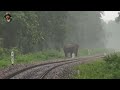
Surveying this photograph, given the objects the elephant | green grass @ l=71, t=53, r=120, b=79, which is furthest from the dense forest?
green grass @ l=71, t=53, r=120, b=79

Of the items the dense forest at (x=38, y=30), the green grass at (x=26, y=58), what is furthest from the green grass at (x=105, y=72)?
the dense forest at (x=38, y=30)

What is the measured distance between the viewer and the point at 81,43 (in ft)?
260

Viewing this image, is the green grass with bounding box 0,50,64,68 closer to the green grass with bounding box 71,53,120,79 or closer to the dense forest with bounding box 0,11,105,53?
the dense forest with bounding box 0,11,105,53

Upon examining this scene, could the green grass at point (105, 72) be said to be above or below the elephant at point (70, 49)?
below

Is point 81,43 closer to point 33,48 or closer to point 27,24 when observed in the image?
point 33,48

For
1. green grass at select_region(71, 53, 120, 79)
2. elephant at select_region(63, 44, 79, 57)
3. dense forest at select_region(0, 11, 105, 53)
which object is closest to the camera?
green grass at select_region(71, 53, 120, 79)

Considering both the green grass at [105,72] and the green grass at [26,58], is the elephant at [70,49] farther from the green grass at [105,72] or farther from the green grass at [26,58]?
the green grass at [105,72]

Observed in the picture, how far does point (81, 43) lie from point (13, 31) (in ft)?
129

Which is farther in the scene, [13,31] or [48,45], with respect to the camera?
[48,45]
